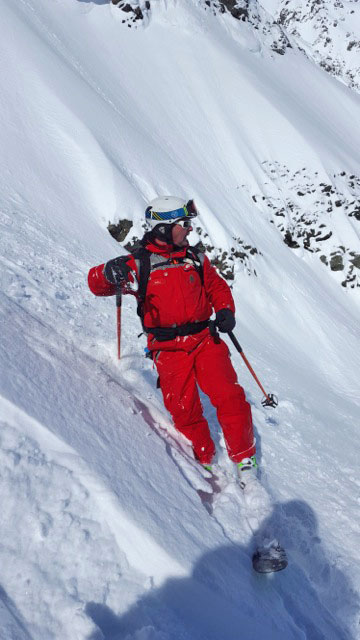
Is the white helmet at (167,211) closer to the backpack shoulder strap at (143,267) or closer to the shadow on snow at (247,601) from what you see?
the backpack shoulder strap at (143,267)

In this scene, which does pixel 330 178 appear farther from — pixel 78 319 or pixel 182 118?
pixel 78 319

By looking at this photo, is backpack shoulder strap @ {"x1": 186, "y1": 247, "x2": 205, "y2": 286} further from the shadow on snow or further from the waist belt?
the shadow on snow

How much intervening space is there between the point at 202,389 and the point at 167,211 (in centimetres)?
158

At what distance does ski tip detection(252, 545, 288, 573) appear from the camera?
2727 mm

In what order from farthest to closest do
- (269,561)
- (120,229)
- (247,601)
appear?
(120,229), (269,561), (247,601)

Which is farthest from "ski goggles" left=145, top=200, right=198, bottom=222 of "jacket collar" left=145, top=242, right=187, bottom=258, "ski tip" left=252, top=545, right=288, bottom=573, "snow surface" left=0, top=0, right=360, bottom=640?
"ski tip" left=252, top=545, right=288, bottom=573

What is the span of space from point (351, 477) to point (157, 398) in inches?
95.6

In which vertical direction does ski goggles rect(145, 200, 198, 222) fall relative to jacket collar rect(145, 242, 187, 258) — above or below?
above

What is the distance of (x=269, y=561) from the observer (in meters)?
2.74

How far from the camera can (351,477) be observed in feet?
16.2

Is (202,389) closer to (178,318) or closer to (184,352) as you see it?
(184,352)

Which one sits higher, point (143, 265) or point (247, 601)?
point (143, 265)

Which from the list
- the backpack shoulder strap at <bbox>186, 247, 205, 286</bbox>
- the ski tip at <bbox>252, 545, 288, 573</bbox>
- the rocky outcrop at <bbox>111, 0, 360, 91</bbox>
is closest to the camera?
the ski tip at <bbox>252, 545, 288, 573</bbox>

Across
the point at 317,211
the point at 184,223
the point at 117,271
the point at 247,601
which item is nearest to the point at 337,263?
the point at 317,211
